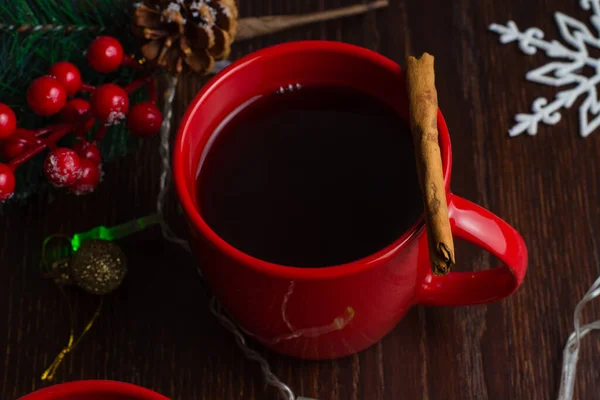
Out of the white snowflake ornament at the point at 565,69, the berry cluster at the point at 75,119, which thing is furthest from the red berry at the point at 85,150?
the white snowflake ornament at the point at 565,69

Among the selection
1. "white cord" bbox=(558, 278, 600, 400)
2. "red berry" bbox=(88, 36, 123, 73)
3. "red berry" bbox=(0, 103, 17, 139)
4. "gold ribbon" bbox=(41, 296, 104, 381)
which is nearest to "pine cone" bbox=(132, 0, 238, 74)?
"red berry" bbox=(88, 36, 123, 73)

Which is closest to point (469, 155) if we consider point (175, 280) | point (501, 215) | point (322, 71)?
point (501, 215)

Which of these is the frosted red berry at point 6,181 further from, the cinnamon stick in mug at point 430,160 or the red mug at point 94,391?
the cinnamon stick in mug at point 430,160

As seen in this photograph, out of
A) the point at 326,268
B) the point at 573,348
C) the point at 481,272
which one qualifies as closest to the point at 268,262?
the point at 326,268

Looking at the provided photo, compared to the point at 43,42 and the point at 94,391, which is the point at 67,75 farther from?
the point at 94,391

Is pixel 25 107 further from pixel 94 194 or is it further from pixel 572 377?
pixel 572 377
